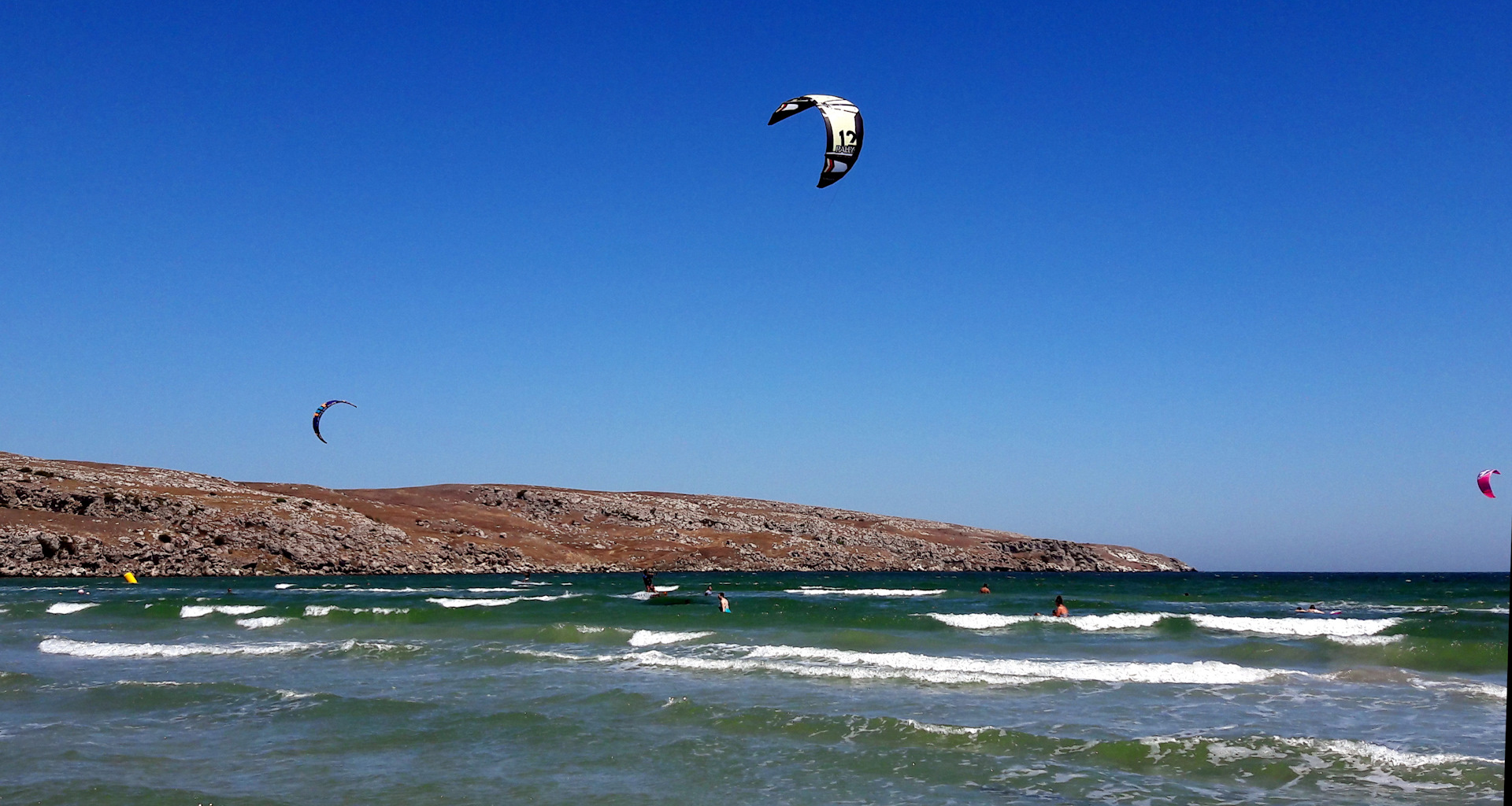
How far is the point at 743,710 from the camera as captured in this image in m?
16.3

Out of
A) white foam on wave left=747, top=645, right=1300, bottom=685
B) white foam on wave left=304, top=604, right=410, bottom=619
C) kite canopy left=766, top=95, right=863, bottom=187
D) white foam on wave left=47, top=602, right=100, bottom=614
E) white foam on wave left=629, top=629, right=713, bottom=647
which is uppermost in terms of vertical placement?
kite canopy left=766, top=95, right=863, bottom=187

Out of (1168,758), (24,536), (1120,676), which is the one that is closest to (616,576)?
(24,536)

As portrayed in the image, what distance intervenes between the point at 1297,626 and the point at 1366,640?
7315 millimetres

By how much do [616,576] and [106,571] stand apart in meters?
32.2

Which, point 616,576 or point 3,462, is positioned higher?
point 3,462

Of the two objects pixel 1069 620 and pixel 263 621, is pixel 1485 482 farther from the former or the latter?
pixel 263 621

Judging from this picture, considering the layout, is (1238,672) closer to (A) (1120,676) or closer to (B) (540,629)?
(A) (1120,676)

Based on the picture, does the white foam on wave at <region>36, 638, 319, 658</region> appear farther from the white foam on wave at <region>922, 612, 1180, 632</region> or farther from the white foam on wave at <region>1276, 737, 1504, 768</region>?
the white foam on wave at <region>1276, 737, 1504, 768</region>

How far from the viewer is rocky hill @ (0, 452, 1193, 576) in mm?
65562

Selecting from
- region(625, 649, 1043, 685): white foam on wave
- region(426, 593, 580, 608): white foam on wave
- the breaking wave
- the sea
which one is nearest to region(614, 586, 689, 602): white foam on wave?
region(426, 593, 580, 608): white foam on wave

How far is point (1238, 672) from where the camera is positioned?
21453 mm

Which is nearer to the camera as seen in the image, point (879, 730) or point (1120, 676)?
point (879, 730)

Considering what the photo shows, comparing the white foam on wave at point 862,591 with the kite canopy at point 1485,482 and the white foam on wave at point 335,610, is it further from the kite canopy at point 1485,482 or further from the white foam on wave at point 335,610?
the kite canopy at point 1485,482

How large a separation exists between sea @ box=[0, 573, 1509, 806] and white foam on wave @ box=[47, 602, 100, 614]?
2229mm
